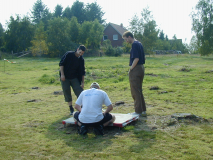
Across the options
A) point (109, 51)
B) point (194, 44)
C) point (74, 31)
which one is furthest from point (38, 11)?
point (194, 44)

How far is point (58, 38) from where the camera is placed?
42.8 metres

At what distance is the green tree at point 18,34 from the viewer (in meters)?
49.1

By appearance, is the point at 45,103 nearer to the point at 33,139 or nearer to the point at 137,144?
the point at 33,139

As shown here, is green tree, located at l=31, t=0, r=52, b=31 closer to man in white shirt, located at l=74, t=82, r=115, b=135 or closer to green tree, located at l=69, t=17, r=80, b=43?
green tree, located at l=69, t=17, r=80, b=43

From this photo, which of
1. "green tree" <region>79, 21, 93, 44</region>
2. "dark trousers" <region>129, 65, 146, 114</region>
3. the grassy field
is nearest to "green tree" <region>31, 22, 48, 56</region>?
"green tree" <region>79, 21, 93, 44</region>

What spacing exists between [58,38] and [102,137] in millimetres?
39812

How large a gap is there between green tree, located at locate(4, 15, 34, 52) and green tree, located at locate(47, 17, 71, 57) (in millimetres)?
9543

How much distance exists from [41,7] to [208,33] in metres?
59.8

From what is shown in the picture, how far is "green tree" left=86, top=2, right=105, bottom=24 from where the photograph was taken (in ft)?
264

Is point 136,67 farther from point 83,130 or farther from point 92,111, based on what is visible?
point 83,130

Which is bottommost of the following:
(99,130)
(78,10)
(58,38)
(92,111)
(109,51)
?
(99,130)

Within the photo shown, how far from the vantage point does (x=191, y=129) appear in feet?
17.3

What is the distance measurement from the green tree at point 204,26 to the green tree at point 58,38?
24.7 meters

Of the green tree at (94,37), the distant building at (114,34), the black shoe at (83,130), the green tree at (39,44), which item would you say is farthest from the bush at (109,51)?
the black shoe at (83,130)
